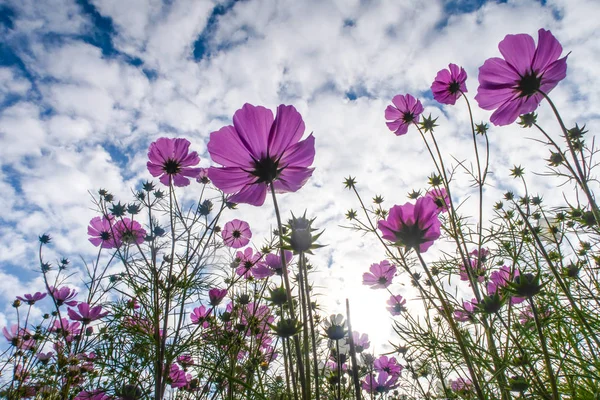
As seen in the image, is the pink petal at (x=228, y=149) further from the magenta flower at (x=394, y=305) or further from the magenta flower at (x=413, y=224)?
the magenta flower at (x=394, y=305)

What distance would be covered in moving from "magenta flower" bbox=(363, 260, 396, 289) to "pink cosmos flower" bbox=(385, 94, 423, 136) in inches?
37.9

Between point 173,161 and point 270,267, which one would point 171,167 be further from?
point 270,267

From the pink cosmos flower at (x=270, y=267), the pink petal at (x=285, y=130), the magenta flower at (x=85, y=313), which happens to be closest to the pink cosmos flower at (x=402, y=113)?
the pink cosmos flower at (x=270, y=267)

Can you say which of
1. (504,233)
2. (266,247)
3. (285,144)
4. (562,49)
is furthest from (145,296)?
(562,49)

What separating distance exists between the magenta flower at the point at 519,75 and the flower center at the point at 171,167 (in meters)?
1.47

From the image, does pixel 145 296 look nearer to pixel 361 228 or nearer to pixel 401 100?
pixel 361 228

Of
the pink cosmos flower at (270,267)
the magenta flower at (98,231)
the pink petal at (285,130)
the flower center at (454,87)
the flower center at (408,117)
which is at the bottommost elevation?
the pink petal at (285,130)

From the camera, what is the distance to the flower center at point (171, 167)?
1815 millimetres

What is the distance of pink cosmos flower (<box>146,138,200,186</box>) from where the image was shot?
1.77 m

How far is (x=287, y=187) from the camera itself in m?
1.03

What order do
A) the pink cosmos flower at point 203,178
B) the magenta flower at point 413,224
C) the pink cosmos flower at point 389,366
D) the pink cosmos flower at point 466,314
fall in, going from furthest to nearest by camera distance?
the pink cosmos flower at point 389,366, the pink cosmos flower at point 203,178, the pink cosmos flower at point 466,314, the magenta flower at point 413,224

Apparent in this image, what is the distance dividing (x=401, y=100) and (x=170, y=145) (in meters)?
1.47

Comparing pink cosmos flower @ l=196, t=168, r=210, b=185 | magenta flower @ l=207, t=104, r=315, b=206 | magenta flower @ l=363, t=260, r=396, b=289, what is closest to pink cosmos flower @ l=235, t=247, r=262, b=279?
pink cosmos flower @ l=196, t=168, r=210, b=185

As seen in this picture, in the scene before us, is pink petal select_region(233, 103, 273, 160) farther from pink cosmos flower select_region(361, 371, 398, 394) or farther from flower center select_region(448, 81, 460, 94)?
pink cosmos flower select_region(361, 371, 398, 394)
